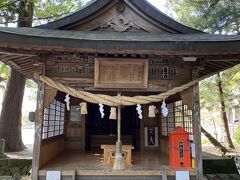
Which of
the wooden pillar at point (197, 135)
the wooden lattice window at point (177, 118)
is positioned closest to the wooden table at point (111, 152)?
the wooden pillar at point (197, 135)

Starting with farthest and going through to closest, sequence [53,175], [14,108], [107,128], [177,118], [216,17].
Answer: [216,17]
[14,108]
[107,128]
[177,118]
[53,175]

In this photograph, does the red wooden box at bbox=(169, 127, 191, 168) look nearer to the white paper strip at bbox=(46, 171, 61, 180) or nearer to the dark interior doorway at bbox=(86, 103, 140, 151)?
the white paper strip at bbox=(46, 171, 61, 180)

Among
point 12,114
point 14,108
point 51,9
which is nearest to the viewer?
point 12,114

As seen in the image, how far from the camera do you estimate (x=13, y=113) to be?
13.0m

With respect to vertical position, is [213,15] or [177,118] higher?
[213,15]

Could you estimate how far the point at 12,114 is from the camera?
12969 millimetres

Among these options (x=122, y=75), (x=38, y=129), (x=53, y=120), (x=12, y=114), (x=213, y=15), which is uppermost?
(x=213, y=15)

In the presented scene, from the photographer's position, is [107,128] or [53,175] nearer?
[53,175]

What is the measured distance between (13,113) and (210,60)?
10.8 metres

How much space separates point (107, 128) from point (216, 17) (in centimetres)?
844

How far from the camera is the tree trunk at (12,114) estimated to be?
41.6 ft

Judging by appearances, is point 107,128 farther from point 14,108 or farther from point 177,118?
point 14,108

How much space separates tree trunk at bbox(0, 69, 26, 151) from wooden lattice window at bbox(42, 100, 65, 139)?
4.38 meters

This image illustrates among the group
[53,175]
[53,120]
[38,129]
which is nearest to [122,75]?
[38,129]
